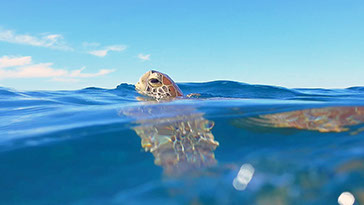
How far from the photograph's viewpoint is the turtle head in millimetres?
7402

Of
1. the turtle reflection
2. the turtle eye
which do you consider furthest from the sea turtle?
the turtle eye

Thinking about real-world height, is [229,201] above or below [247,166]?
below

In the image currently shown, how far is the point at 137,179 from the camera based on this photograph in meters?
2.18

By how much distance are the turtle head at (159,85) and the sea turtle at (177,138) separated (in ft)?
9.42

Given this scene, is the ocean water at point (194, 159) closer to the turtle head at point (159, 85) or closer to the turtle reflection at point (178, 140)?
the turtle reflection at point (178, 140)

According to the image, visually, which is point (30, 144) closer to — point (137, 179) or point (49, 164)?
point (49, 164)

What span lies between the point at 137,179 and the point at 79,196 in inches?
18.7

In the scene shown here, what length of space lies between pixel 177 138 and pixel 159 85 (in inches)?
179

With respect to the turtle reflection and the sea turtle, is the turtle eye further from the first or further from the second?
the turtle reflection

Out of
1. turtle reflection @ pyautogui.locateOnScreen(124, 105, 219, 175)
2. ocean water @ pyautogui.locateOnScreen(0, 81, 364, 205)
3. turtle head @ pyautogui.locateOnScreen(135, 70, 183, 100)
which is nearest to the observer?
ocean water @ pyautogui.locateOnScreen(0, 81, 364, 205)

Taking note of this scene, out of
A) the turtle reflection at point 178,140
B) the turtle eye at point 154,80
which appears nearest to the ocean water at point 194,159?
the turtle reflection at point 178,140

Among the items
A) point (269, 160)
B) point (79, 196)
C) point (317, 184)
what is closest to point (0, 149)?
point (79, 196)

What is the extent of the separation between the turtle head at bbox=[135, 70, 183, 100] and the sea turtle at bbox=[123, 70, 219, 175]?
2.87 meters

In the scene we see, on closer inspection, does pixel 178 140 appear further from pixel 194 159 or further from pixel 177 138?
pixel 194 159
